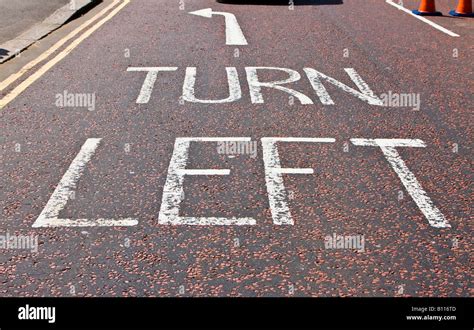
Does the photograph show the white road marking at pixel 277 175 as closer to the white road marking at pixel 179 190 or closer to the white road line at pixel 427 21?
the white road marking at pixel 179 190

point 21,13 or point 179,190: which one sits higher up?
point 179,190

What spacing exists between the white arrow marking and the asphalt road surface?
1.33 ft

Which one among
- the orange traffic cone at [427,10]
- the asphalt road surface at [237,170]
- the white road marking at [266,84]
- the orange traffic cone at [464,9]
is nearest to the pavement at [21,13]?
the asphalt road surface at [237,170]

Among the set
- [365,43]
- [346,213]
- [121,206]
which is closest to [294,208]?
[346,213]

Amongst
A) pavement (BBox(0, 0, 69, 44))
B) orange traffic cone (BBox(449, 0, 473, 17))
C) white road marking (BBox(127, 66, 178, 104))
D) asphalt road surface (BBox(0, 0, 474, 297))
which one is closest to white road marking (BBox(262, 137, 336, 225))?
asphalt road surface (BBox(0, 0, 474, 297))

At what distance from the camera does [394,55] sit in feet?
37.7

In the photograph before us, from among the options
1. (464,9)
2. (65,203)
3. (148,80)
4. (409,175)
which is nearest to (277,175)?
(409,175)

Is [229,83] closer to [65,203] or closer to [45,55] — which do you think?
[45,55]

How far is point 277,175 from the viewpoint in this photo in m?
6.36

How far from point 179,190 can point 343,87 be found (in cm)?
386

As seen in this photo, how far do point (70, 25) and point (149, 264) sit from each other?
1015 cm

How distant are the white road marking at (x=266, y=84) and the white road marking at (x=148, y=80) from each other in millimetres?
1015
